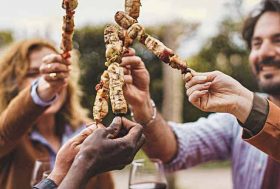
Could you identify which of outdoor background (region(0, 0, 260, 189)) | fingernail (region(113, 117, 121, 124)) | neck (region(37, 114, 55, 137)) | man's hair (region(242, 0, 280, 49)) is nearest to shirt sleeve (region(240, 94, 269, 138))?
fingernail (region(113, 117, 121, 124))

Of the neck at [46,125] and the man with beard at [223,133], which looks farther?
the neck at [46,125]

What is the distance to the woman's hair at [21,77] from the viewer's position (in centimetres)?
270

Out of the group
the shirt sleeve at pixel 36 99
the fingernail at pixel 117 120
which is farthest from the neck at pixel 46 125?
the fingernail at pixel 117 120

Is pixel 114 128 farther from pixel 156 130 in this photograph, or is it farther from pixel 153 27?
pixel 153 27

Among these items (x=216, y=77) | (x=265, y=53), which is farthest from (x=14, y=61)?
(x=216, y=77)

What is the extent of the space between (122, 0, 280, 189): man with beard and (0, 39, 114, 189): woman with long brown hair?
0.96 ft

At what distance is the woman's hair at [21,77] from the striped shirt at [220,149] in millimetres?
653

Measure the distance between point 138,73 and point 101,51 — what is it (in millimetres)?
6915

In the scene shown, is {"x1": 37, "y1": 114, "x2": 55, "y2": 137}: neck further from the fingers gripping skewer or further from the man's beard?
the man's beard

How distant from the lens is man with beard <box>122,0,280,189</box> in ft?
6.59

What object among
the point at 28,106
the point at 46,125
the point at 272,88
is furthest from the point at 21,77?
the point at 272,88

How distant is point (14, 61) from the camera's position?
8.95 ft

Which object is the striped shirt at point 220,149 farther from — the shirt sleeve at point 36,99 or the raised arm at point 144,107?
the shirt sleeve at point 36,99

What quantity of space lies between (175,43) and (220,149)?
13.7 ft
